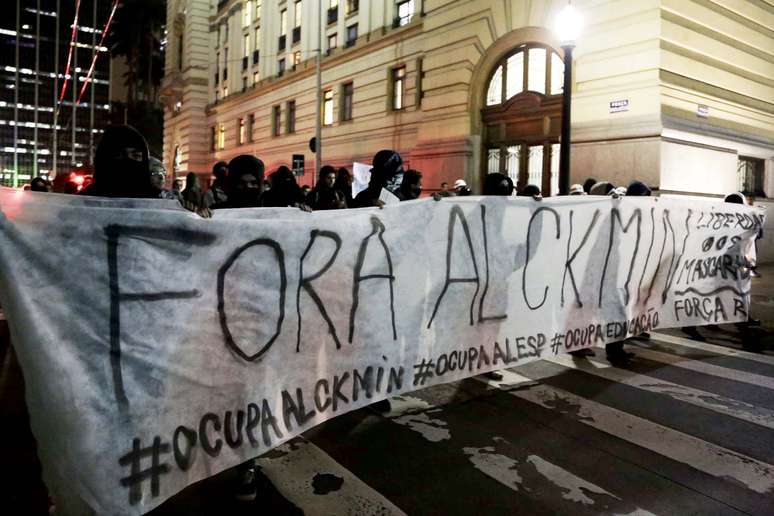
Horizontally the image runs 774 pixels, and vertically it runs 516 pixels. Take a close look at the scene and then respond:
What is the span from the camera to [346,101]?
27234 millimetres

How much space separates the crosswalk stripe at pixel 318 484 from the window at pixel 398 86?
20717 millimetres

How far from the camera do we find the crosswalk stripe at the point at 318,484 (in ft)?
10.6

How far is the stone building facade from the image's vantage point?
14.3 m

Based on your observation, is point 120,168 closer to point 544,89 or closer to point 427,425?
point 427,425

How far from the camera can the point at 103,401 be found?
259cm

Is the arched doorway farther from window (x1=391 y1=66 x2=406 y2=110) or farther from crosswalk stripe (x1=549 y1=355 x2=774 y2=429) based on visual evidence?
crosswalk stripe (x1=549 y1=355 x2=774 y2=429)

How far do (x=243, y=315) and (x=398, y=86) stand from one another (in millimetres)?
22148

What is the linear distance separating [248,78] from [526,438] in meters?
35.8

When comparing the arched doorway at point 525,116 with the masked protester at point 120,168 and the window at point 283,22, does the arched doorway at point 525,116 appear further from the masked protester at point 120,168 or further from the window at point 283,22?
the window at point 283,22

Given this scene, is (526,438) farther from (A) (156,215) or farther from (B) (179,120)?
(B) (179,120)

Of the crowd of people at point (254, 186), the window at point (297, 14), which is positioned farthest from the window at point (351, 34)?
the crowd of people at point (254, 186)

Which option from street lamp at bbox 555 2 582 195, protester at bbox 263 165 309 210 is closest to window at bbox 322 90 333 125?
street lamp at bbox 555 2 582 195

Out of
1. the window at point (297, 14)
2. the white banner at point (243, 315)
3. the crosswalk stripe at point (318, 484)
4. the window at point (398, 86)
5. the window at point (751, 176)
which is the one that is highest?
the window at point (297, 14)

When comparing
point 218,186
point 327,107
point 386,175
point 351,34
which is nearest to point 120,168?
point 386,175
